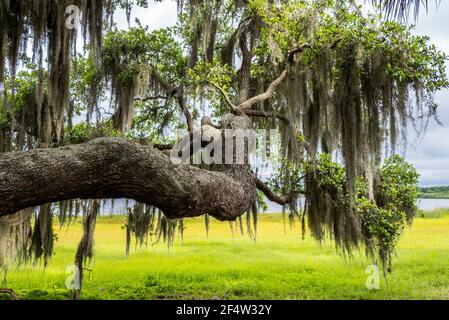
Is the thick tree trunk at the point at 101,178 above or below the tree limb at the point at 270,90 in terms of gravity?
below

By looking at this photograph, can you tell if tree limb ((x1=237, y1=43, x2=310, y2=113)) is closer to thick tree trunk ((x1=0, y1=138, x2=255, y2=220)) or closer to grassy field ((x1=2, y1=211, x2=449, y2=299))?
thick tree trunk ((x1=0, y1=138, x2=255, y2=220))

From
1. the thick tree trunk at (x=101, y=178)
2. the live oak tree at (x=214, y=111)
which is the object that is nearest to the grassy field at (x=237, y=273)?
the live oak tree at (x=214, y=111)

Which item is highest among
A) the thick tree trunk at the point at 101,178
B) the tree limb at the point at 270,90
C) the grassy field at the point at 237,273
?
the tree limb at the point at 270,90

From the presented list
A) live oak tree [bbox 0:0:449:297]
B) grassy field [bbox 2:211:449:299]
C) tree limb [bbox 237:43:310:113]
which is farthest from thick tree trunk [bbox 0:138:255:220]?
grassy field [bbox 2:211:449:299]

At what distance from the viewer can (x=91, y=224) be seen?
28.5 feet

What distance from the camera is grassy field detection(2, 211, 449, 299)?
495 inches

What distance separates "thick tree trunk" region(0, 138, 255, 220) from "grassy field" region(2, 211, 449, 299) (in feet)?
23.8

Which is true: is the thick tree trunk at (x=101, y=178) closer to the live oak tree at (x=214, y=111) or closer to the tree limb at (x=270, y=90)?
the live oak tree at (x=214, y=111)

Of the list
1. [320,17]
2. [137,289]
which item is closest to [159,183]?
[320,17]

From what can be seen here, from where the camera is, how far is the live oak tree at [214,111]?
10.8 feet

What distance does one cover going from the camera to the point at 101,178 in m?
3.15

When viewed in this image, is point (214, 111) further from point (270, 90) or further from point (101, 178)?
point (101, 178)

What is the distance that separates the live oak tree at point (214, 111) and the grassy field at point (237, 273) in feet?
9.41

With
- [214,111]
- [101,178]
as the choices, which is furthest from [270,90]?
[101,178]
